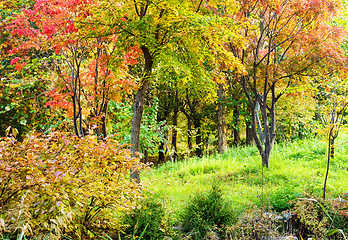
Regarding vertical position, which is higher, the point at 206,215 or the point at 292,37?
the point at 292,37

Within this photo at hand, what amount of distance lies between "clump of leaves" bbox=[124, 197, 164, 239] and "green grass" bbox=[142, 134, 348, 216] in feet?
1.66

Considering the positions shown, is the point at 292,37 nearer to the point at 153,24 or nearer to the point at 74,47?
the point at 153,24

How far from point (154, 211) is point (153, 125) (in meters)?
6.28

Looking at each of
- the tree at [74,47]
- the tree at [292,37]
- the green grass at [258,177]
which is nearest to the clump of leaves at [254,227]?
the green grass at [258,177]

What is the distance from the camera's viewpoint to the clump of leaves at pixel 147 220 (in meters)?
3.42

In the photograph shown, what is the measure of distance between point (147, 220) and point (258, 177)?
3.92 m

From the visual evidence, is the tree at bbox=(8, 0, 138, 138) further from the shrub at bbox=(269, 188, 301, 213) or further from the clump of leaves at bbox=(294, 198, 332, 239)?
the clump of leaves at bbox=(294, 198, 332, 239)

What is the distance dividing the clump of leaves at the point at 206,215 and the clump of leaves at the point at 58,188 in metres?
1.11

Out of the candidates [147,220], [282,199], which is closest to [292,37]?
[282,199]

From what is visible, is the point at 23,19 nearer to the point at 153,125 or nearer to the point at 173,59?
the point at 173,59

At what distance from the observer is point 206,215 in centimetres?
398

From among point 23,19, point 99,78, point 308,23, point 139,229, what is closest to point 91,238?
point 139,229

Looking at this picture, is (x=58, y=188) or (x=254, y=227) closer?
(x=58, y=188)

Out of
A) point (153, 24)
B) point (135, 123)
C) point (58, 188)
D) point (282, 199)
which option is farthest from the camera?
point (135, 123)
